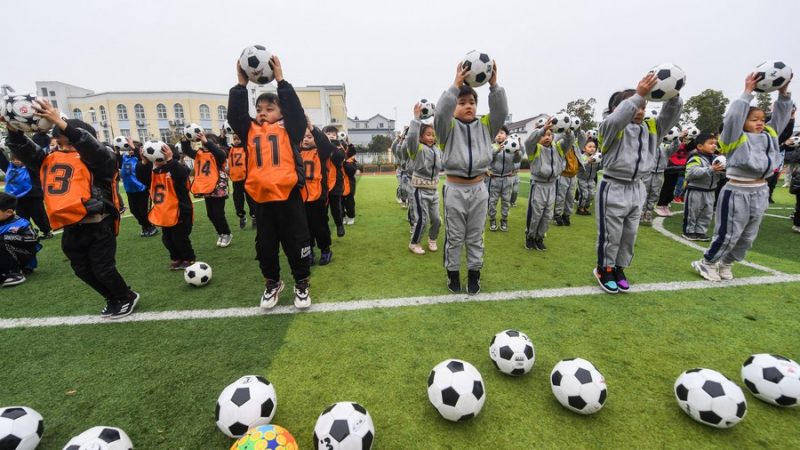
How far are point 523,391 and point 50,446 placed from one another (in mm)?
3197

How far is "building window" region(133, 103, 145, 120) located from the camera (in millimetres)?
58172

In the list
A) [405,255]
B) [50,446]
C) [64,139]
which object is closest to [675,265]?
[405,255]

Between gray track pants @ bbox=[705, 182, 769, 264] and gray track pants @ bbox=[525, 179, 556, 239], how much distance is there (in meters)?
2.32

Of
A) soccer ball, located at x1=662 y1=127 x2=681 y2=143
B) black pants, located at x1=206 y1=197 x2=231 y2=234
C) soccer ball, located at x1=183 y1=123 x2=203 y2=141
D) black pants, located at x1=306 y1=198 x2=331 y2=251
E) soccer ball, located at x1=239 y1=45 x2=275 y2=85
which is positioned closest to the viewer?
soccer ball, located at x1=239 y1=45 x2=275 y2=85

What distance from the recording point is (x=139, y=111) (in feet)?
192

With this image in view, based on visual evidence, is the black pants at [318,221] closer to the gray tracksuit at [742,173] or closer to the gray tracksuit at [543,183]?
the gray tracksuit at [543,183]

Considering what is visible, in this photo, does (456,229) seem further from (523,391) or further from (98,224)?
(98,224)

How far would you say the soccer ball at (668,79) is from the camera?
11.6 feet

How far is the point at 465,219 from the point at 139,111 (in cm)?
7382

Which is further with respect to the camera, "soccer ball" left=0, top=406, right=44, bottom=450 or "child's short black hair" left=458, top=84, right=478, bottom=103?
"child's short black hair" left=458, top=84, right=478, bottom=103

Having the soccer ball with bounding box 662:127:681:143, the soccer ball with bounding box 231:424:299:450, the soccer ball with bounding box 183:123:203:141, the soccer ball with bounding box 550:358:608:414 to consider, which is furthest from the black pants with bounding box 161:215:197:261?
the soccer ball with bounding box 662:127:681:143

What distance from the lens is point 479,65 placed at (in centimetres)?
350

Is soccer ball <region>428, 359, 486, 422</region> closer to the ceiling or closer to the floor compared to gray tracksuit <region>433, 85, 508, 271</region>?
closer to the floor

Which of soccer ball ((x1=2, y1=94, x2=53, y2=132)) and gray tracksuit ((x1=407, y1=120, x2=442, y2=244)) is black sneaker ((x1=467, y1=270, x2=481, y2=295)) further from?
soccer ball ((x1=2, y1=94, x2=53, y2=132))
